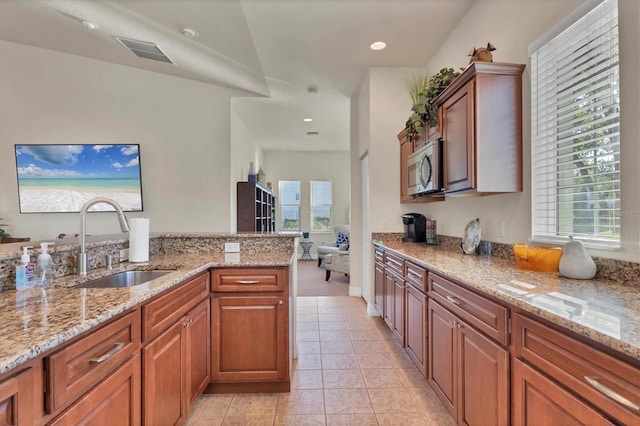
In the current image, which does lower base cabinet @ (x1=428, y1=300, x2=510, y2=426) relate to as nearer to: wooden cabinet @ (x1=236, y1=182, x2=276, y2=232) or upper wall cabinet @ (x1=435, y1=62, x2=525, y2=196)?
upper wall cabinet @ (x1=435, y1=62, x2=525, y2=196)

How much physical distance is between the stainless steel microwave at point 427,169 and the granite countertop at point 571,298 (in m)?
0.89

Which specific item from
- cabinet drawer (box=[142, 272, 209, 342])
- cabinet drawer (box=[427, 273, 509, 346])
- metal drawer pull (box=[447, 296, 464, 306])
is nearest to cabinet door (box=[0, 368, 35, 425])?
cabinet drawer (box=[142, 272, 209, 342])

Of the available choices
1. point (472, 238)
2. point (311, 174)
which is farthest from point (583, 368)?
point (311, 174)

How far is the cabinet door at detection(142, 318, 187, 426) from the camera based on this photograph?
134 cm

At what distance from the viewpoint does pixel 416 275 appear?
7.34 feet

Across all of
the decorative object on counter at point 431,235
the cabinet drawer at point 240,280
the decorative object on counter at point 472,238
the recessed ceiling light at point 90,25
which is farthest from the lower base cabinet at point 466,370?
the recessed ceiling light at point 90,25

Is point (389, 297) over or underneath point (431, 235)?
underneath

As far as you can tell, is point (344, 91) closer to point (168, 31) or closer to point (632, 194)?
point (168, 31)

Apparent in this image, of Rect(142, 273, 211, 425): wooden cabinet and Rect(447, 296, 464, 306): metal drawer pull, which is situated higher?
Rect(447, 296, 464, 306): metal drawer pull

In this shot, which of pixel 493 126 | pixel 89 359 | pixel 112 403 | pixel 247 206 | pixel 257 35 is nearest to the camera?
pixel 89 359

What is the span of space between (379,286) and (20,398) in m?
3.02

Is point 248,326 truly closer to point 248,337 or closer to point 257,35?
point 248,337

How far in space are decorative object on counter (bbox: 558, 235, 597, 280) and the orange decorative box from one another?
5.1 inches

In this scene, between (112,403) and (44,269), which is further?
(44,269)
